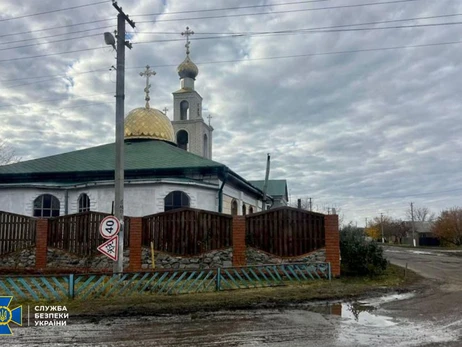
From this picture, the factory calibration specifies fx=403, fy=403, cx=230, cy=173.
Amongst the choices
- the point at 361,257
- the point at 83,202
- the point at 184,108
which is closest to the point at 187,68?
the point at 184,108

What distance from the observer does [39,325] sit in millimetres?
7465

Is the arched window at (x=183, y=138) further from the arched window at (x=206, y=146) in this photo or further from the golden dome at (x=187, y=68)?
the golden dome at (x=187, y=68)

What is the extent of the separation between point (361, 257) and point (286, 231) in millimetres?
2908

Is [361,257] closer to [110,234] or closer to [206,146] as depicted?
[110,234]

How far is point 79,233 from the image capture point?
14.3 meters

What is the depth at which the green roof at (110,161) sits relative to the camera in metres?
17.7

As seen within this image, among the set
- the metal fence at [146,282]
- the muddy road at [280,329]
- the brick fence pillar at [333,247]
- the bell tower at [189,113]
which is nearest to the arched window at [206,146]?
the bell tower at [189,113]

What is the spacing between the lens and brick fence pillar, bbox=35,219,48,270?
47.0 feet

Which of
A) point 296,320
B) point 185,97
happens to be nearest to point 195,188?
point 296,320

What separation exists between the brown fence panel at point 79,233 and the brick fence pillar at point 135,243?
0.70 feet

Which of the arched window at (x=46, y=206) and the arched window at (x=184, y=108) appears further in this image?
the arched window at (x=184, y=108)

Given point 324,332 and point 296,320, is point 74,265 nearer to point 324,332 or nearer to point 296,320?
point 296,320

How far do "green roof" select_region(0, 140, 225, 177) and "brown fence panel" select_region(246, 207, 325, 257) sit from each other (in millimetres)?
4007

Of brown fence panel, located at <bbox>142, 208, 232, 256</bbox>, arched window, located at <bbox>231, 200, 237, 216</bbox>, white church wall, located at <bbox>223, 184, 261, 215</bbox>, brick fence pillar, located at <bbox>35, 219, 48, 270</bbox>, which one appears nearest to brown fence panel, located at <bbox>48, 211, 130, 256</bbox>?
brick fence pillar, located at <bbox>35, 219, 48, 270</bbox>
